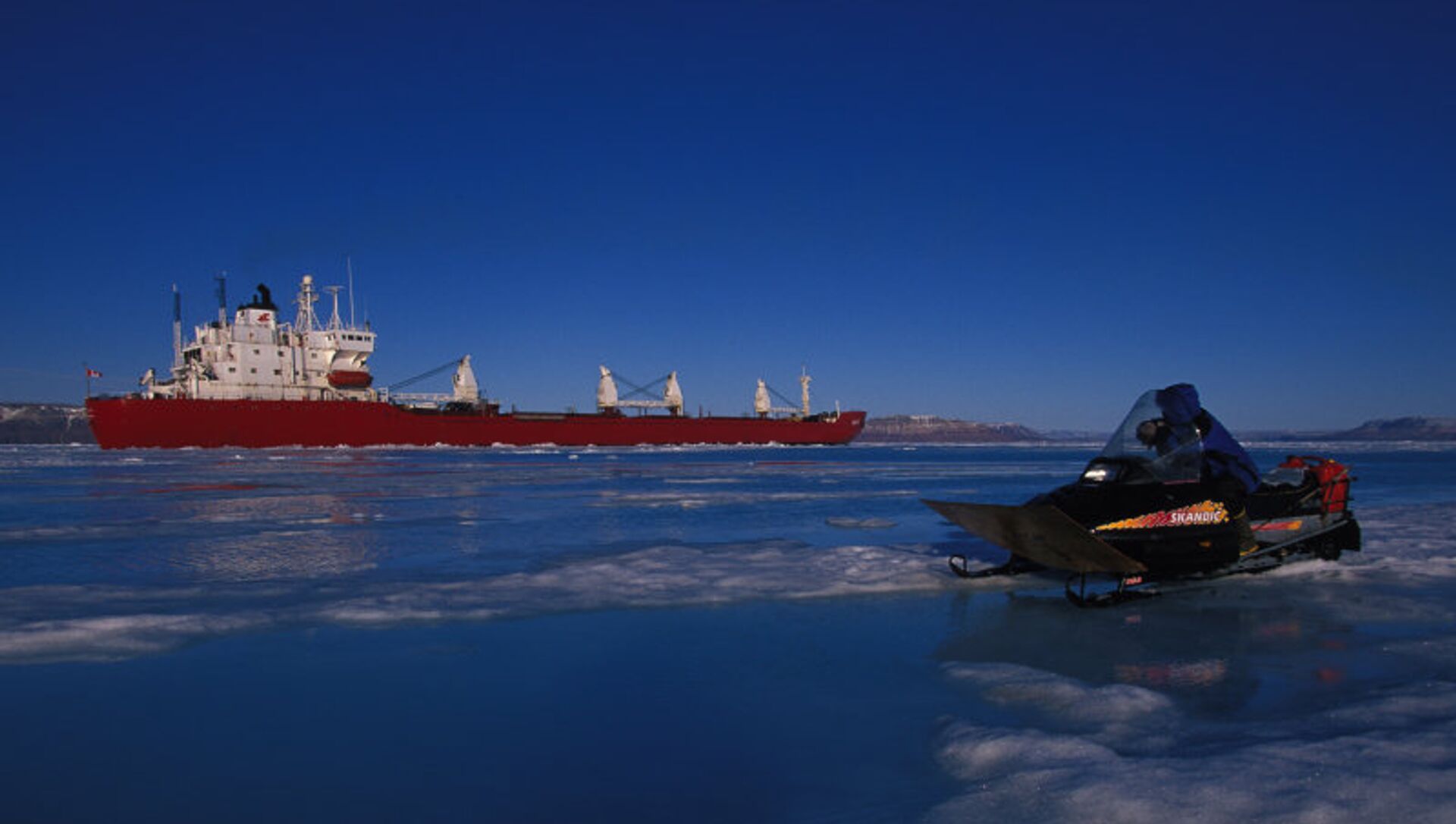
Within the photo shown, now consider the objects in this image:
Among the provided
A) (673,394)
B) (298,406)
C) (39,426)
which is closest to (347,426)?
(298,406)

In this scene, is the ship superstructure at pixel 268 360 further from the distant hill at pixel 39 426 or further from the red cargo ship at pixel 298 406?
the distant hill at pixel 39 426

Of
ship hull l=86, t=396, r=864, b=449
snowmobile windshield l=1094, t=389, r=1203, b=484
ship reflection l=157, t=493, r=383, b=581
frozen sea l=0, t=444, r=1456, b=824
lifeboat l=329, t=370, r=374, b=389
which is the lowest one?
frozen sea l=0, t=444, r=1456, b=824

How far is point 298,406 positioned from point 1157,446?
143 ft

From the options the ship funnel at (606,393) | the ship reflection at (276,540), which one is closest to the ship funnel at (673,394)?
the ship funnel at (606,393)

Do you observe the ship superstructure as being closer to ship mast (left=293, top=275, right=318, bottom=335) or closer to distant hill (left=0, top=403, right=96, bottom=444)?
ship mast (left=293, top=275, right=318, bottom=335)

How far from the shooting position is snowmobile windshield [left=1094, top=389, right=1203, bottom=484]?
599 centimetres

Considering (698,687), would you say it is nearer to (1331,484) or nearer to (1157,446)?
(1157,446)

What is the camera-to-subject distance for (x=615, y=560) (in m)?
7.58

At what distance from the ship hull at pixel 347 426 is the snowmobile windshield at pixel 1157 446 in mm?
43038

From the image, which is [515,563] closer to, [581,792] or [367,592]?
[367,592]

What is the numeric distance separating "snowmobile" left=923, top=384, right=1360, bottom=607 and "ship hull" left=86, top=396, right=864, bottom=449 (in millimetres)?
42438

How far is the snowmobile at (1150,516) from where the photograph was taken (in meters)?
5.70

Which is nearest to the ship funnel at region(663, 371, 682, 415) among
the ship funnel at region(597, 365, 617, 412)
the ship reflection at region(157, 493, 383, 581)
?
the ship funnel at region(597, 365, 617, 412)

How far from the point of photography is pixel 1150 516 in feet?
19.0
